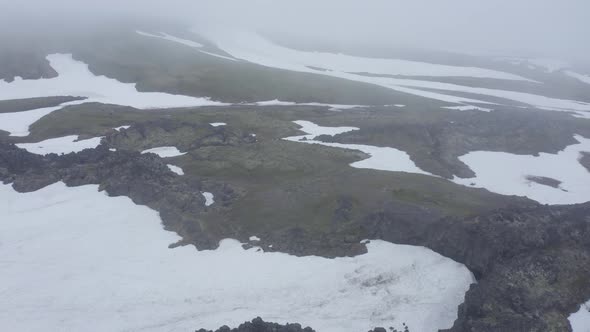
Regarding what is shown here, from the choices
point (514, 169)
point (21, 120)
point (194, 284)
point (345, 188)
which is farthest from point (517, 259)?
point (21, 120)

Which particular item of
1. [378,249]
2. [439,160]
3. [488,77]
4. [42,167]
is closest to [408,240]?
[378,249]

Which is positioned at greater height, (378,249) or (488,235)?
(488,235)

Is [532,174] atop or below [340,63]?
below

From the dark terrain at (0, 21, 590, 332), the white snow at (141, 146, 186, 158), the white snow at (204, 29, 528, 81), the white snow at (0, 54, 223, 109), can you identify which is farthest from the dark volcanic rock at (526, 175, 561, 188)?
the white snow at (204, 29, 528, 81)

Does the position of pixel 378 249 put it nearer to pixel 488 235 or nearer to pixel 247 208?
pixel 488 235

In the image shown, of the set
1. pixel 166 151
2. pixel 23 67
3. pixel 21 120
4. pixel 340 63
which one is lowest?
pixel 21 120

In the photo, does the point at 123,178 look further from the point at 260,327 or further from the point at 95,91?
the point at 95,91

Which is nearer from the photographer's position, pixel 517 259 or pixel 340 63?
pixel 517 259

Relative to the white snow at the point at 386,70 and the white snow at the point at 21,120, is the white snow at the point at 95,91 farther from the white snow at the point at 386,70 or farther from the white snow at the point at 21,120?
the white snow at the point at 386,70
